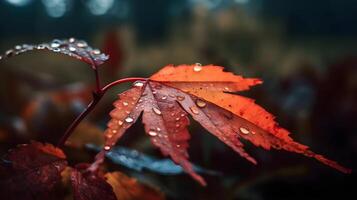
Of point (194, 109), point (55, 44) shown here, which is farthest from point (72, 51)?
point (194, 109)

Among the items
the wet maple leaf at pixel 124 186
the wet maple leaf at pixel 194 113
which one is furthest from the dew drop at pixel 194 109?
the wet maple leaf at pixel 124 186

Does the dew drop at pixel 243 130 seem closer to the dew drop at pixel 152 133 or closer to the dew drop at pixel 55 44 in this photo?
the dew drop at pixel 152 133

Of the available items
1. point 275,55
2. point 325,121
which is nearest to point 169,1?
point 275,55

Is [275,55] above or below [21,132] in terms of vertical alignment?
below

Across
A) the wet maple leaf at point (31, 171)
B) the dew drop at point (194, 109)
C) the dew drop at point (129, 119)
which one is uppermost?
the dew drop at point (194, 109)

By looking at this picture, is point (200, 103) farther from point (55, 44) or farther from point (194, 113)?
point (55, 44)

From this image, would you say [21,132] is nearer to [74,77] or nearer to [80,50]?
[80,50]

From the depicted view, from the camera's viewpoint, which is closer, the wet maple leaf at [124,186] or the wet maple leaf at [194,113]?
the wet maple leaf at [194,113]
